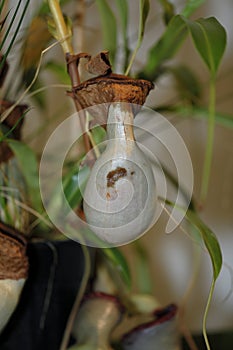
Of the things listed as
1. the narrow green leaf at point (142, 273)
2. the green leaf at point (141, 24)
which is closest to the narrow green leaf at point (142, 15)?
the green leaf at point (141, 24)

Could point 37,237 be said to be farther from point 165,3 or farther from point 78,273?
point 165,3

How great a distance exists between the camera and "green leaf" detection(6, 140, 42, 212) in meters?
0.54

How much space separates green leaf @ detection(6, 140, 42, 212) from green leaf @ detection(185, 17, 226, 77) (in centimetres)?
21

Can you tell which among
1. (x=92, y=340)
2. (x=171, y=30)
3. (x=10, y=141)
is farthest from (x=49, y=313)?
(x=171, y=30)

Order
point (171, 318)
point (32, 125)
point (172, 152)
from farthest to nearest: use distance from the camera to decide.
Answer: point (32, 125), point (171, 318), point (172, 152)

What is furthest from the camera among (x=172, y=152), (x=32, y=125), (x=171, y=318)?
(x=32, y=125)

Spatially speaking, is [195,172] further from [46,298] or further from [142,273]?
[46,298]

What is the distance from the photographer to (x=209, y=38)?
466mm

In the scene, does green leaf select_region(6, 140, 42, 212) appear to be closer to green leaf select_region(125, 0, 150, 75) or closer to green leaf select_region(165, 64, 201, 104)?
green leaf select_region(125, 0, 150, 75)

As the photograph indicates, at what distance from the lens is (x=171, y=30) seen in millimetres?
564

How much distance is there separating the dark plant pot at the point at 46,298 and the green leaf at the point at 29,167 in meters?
0.06

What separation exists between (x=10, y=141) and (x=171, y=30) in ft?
0.71

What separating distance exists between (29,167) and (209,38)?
0.24 m

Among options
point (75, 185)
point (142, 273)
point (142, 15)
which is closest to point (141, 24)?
point (142, 15)
